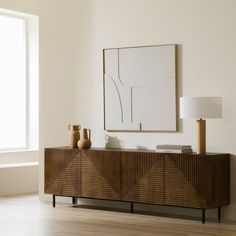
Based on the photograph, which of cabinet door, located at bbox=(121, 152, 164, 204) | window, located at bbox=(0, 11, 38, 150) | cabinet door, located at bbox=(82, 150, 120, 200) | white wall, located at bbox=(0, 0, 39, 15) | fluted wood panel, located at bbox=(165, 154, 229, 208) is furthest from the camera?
window, located at bbox=(0, 11, 38, 150)

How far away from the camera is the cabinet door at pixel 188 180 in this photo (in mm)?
6539

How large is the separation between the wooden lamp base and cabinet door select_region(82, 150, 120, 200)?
3.19 feet

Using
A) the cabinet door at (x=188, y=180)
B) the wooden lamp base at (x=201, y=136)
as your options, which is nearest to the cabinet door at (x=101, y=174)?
the cabinet door at (x=188, y=180)

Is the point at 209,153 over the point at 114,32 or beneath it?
beneath

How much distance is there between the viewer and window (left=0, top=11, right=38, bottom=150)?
9.64 m

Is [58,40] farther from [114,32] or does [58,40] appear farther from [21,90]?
[21,90]

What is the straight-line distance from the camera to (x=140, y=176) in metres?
6.99

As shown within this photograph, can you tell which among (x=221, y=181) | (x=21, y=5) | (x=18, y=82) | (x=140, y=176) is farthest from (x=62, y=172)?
(x=21, y=5)

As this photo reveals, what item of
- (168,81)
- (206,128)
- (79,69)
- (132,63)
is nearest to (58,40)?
(79,69)

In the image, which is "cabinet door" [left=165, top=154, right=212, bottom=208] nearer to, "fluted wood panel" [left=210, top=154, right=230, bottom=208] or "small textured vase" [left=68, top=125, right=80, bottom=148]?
"fluted wood panel" [left=210, top=154, right=230, bottom=208]

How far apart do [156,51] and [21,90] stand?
3198 mm

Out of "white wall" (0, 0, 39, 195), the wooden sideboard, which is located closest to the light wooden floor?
the wooden sideboard

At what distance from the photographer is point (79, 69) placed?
26.4ft

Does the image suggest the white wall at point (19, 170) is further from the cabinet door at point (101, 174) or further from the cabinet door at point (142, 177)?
the cabinet door at point (142, 177)
